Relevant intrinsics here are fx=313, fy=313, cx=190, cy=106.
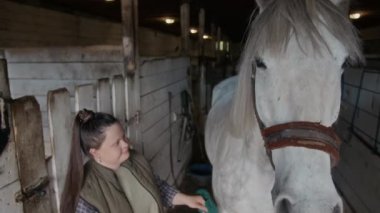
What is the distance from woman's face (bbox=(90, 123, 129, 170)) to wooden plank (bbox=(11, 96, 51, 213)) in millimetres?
175

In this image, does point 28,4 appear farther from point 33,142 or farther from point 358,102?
point 358,102

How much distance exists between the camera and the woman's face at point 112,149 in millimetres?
1089

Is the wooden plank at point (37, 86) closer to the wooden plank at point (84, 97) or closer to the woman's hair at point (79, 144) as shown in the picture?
the wooden plank at point (84, 97)

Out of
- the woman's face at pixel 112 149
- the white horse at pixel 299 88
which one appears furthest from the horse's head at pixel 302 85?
the woman's face at pixel 112 149

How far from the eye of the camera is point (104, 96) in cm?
148

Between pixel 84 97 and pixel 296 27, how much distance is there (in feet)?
2.77

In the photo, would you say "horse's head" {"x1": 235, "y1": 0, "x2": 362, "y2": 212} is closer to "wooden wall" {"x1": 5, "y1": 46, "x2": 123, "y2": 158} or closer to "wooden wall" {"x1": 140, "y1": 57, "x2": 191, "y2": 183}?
"wooden wall" {"x1": 5, "y1": 46, "x2": 123, "y2": 158}

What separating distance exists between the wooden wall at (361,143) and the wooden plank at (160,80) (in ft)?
4.54

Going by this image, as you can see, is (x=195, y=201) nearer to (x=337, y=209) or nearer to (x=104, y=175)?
(x=104, y=175)

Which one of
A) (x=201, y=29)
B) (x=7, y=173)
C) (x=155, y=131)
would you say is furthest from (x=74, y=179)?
(x=201, y=29)

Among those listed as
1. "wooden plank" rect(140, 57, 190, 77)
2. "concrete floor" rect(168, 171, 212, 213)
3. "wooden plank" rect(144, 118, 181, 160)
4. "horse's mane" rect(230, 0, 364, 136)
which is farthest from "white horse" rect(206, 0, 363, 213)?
"concrete floor" rect(168, 171, 212, 213)

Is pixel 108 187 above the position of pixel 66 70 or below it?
below

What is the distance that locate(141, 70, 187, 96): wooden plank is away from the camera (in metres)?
2.24

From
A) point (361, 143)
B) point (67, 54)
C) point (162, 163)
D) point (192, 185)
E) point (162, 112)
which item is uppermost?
point (67, 54)
